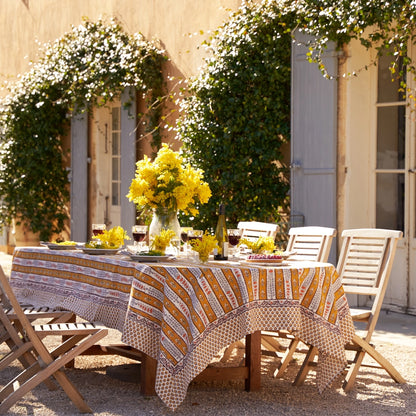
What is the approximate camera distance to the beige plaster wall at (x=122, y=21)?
8758mm

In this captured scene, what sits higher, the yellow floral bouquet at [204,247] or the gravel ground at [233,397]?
the yellow floral bouquet at [204,247]

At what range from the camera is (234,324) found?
13.4ft

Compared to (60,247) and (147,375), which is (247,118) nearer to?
(60,247)

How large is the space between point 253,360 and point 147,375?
1.85 ft

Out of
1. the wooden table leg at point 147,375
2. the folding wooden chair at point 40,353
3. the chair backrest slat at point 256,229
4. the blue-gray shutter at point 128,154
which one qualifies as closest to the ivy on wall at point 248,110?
the blue-gray shutter at point 128,154

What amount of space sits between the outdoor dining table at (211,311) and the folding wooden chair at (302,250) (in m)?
0.47

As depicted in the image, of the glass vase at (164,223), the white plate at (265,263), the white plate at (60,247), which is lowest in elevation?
the white plate at (265,263)

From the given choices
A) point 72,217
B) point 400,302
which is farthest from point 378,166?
point 72,217

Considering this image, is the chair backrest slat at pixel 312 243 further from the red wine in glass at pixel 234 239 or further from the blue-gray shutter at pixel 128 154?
the blue-gray shutter at pixel 128 154

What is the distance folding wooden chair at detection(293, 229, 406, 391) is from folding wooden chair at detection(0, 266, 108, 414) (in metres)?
1.24

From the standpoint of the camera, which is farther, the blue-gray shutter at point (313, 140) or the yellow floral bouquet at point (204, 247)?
the blue-gray shutter at point (313, 140)

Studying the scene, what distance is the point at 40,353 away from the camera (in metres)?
4.05

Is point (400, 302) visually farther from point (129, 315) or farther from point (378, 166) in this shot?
point (129, 315)

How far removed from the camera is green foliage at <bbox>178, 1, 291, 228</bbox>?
24.8 feet
